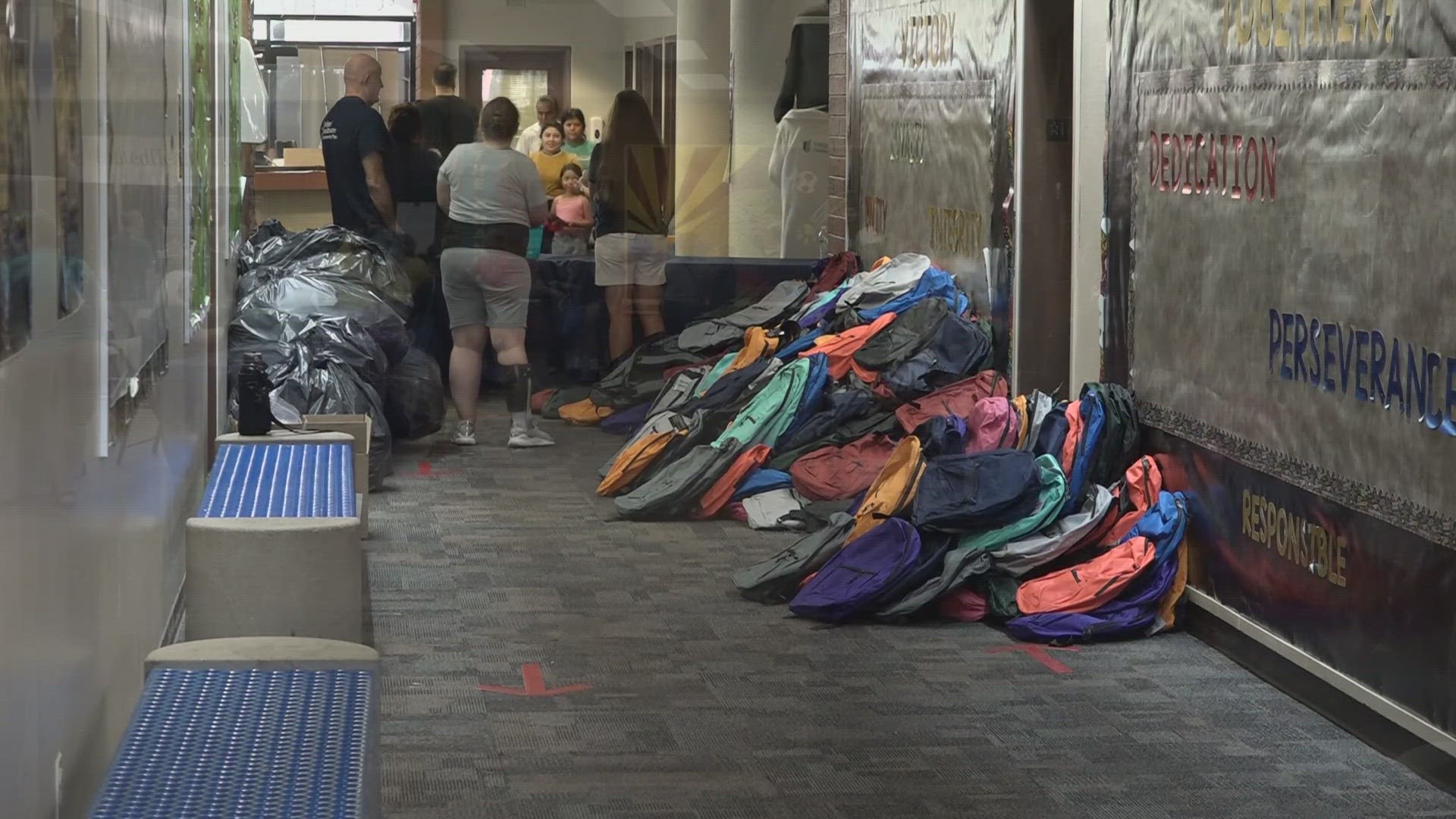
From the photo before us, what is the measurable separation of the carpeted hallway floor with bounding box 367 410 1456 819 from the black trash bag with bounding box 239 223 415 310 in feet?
8.16

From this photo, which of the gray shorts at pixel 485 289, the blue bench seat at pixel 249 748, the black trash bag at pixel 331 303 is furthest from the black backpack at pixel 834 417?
the blue bench seat at pixel 249 748

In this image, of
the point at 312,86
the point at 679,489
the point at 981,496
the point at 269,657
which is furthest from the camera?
the point at 312,86

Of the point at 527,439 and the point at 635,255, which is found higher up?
the point at 635,255

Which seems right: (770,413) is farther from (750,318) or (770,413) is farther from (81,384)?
(81,384)

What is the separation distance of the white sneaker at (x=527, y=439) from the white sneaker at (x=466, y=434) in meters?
0.17

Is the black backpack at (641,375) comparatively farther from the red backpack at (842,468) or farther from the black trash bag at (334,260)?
the red backpack at (842,468)

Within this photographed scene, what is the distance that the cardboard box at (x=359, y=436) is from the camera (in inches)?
234

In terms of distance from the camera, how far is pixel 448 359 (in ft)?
31.6

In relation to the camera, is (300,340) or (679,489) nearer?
(679,489)

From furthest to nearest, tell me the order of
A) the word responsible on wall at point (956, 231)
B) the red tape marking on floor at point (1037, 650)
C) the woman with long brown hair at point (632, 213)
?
1. the woman with long brown hair at point (632, 213)
2. the word responsible on wall at point (956, 231)
3. the red tape marking on floor at point (1037, 650)

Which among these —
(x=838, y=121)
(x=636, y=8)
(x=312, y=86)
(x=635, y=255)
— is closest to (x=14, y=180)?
(x=838, y=121)

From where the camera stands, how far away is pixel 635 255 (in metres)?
9.72

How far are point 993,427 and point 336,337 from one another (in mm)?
2841

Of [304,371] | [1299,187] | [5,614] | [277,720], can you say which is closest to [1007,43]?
[1299,187]
